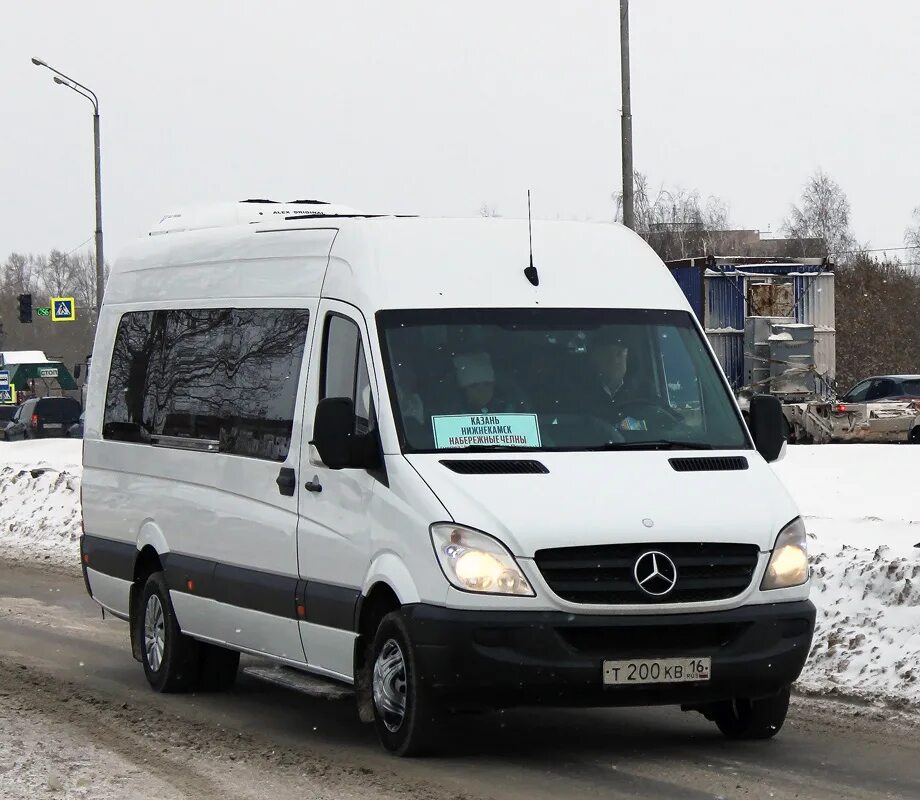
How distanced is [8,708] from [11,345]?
134 metres

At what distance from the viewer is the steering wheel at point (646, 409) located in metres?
7.93

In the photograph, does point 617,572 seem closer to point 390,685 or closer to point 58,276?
point 390,685

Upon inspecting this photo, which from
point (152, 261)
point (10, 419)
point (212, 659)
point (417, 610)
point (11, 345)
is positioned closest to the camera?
point (417, 610)

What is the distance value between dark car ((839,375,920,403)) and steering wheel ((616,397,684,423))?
27547mm

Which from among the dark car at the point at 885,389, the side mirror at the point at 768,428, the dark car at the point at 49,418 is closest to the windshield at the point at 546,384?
the side mirror at the point at 768,428

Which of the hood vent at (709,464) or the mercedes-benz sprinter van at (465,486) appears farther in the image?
the hood vent at (709,464)

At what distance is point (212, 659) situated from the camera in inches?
388

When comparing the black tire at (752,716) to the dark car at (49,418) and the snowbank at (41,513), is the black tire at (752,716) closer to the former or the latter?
the snowbank at (41,513)

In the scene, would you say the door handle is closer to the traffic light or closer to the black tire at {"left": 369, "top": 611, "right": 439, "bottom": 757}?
the black tire at {"left": 369, "top": 611, "right": 439, "bottom": 757}

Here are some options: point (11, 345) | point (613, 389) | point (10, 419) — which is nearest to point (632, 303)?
point (613, 389)

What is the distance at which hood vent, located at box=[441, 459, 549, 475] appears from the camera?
289 inches

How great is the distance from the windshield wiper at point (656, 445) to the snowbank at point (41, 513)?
36.5 feet

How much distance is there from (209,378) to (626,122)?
14.8 meters

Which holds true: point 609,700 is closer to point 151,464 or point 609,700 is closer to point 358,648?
point 358,648
